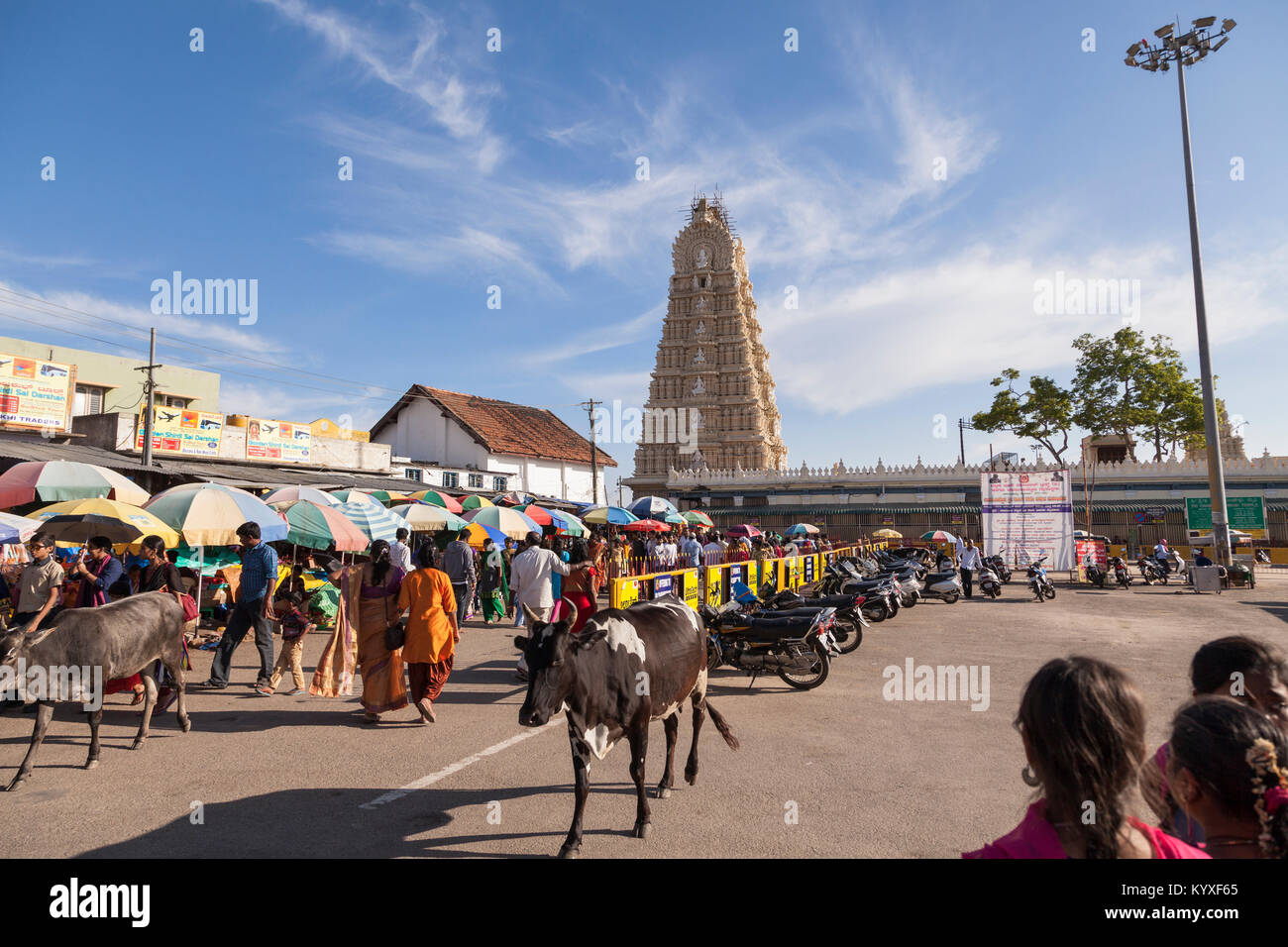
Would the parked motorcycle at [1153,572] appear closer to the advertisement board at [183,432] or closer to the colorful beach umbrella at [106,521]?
the colorful beach umbrella at [106,521]

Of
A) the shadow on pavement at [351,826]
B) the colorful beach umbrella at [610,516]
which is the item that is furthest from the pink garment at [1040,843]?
the colorful beach umbrella at [610,516]

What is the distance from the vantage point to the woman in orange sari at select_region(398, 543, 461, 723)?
7.05 meters

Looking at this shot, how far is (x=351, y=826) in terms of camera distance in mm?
4516

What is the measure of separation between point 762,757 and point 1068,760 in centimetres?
457

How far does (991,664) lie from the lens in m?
9.84

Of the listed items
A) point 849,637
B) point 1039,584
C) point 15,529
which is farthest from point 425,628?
point 1039,584

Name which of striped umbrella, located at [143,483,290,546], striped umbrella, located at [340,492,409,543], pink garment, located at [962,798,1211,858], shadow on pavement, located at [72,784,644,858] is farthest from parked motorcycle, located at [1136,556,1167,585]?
pink garment, located at [962,798,1211,858]

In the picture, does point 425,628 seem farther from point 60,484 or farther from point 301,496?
point 60,484

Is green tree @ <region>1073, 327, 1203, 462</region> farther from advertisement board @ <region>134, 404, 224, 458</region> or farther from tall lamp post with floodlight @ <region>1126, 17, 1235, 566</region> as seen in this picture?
advertisement board @ <region>134, 404, 224, 458</region>

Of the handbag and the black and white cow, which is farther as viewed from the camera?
the handbag

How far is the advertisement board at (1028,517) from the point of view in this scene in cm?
2109

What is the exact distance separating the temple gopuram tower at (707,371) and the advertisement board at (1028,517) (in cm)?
2966
